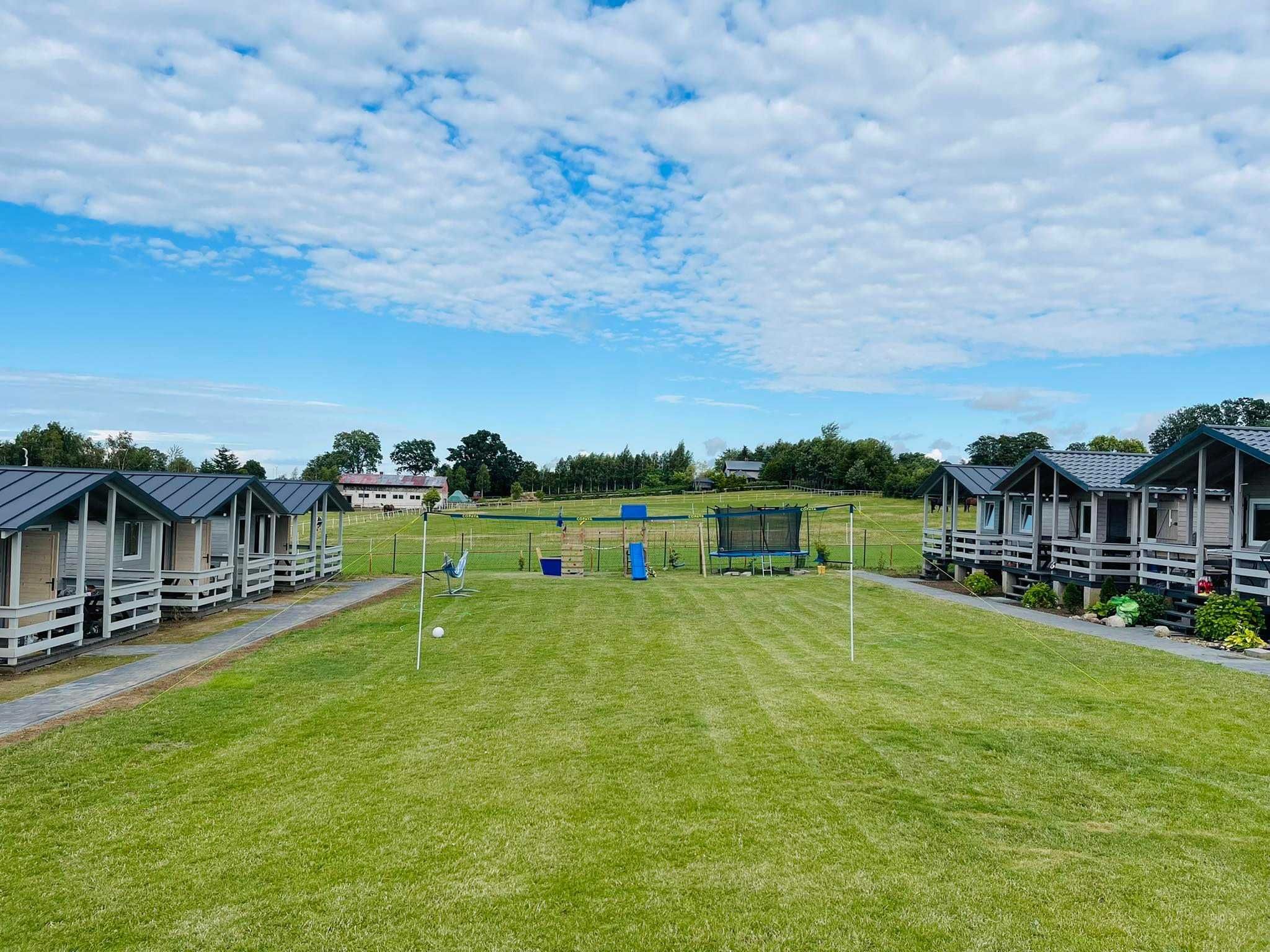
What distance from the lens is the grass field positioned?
3241 centimetres

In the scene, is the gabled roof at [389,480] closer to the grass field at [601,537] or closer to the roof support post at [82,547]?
the grass field at [601,537]

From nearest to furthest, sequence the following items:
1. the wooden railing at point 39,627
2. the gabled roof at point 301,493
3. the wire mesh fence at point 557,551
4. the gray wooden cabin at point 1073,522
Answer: the wooden railing at point 39,627 < the gray wooden cabin at point 1073,522 < the gabled roof at point 301,493 < the wire mesh fence at point 557,551

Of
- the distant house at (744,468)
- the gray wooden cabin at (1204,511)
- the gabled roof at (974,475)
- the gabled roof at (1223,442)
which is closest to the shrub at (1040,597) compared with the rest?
the gray wooden cabin at (1204,511)

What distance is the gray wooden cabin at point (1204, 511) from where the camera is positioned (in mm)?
14625

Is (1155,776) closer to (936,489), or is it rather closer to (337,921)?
(337,921)

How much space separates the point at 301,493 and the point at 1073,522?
73.8 feet

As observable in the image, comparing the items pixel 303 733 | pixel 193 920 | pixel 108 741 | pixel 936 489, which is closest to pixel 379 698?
pixel 303 733

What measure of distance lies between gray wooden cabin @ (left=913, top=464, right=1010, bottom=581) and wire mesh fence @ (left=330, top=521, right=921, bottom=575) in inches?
64.8

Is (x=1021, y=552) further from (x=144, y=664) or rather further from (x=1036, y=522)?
(x=144, y=664)

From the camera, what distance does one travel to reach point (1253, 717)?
884cm

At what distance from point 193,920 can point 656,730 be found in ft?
15.2

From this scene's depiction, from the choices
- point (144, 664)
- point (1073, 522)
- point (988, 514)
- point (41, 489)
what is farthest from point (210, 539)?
point (988, 514)

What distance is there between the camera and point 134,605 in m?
14.7

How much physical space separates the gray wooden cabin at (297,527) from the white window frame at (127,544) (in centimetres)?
443
